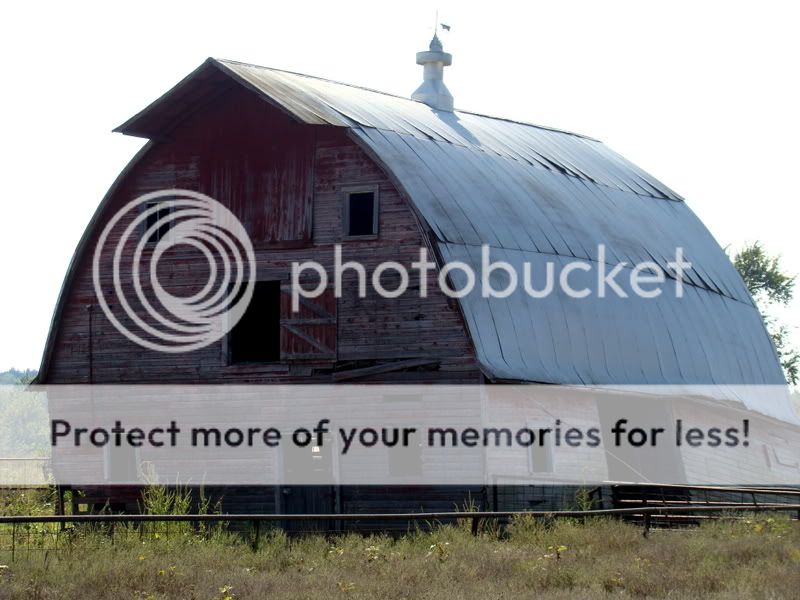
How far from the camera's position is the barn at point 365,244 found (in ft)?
80.3

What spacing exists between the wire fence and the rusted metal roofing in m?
2.70

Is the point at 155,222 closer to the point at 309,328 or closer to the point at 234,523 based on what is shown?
the point at 309,328

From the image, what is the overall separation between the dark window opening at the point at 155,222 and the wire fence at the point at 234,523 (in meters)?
5.33

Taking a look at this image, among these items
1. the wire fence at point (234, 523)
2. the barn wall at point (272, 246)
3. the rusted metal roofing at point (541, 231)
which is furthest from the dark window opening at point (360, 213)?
the wire fence at point (234, 523)

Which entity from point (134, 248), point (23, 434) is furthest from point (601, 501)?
point (23, 434)

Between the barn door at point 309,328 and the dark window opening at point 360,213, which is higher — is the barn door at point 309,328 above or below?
below

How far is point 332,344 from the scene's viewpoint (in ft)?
82.2

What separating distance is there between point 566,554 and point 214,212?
10412mm

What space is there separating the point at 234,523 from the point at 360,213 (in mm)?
5653

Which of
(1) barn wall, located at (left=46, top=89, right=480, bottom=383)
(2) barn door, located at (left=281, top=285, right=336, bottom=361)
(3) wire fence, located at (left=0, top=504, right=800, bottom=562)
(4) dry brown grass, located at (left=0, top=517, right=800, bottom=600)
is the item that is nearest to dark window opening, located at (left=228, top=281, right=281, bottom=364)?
(1) barn wall, located at (left=46, top=89, right=480, bottom=383)

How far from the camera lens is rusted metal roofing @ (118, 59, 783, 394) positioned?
2473 cm

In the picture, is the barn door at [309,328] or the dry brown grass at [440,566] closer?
the dry brown grass at [440,566]

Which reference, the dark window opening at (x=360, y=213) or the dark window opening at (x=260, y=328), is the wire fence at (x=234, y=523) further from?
the dark window opening at (x=360, y=213)

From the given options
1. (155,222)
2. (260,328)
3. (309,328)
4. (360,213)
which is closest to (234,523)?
(309,328)
